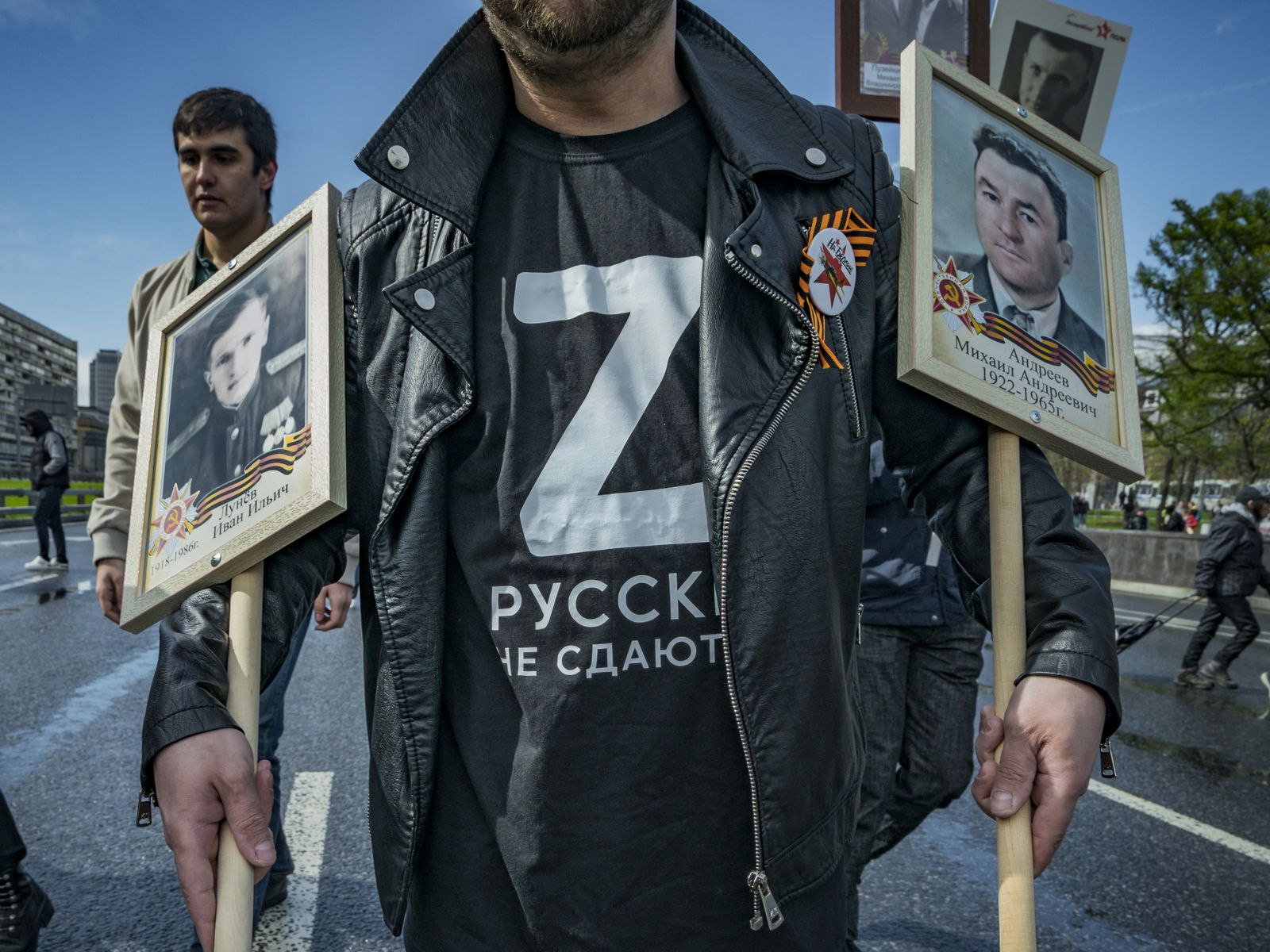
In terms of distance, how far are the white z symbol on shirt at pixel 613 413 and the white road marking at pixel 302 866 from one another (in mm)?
2151

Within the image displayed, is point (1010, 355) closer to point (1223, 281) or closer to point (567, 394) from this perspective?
point (567, 394)

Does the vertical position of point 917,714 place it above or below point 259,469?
below

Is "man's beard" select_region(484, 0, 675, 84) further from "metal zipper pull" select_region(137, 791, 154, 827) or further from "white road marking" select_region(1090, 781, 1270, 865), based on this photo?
"white road marking" select_region(1090, 781, 1270, 865)

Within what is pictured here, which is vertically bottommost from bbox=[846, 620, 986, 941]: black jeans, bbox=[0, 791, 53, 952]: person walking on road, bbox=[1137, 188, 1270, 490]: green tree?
bbox=[0, 791, 53, 952]: person walking on road

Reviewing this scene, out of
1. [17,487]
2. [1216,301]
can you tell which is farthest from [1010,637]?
[17,487]

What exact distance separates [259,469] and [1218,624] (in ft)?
27.4

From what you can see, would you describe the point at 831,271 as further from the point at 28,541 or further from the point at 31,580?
the point at 28,541

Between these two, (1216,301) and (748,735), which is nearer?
(748,735)

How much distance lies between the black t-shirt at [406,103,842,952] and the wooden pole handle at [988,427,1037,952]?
0.78 feet

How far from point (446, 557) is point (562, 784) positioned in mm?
326

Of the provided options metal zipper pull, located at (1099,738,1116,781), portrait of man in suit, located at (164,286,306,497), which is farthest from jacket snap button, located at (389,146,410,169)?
metal zipper pull, located at (1099,738,1116,781)

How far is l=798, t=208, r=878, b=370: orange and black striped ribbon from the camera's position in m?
1.35

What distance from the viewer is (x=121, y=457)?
294 centimetres

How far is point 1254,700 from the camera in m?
7.28
